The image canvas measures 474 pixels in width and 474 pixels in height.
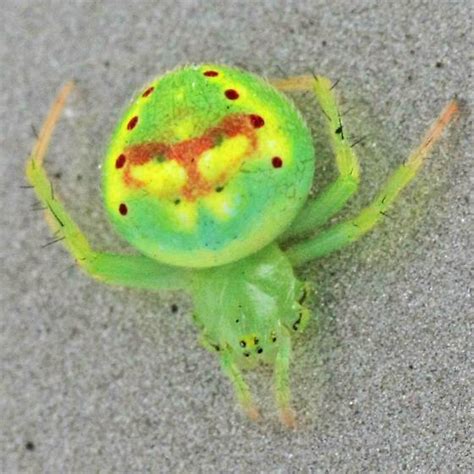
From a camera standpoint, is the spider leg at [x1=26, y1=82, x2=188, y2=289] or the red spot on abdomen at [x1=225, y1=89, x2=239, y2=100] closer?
the red spot on abdomen at [x1=225, y1=89, x2=239, y2=100]

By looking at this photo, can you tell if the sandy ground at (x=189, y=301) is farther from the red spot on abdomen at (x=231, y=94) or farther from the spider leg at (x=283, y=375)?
the red spot on abdomen at (x=231, y=94)

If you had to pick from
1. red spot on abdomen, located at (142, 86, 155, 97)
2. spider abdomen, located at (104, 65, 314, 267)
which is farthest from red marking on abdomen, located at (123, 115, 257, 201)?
red spot on abdomen, located at (142, 86, 155, 97)

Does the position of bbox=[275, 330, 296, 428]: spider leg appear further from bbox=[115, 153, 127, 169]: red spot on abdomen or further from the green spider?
bbox=[115, 153, 127, 169]: red spot on abdomen

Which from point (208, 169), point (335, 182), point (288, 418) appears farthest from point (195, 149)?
point (288, 418)

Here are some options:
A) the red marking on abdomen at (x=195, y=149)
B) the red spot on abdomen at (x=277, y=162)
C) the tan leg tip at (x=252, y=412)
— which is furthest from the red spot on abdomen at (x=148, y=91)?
the tan leg tip at (x=252, y=412)

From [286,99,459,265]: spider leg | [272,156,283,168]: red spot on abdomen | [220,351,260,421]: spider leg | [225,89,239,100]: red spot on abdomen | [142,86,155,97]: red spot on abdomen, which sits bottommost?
[220,351,260,421]: spider leg

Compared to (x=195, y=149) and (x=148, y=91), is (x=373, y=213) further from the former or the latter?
(x=148, y=91)
